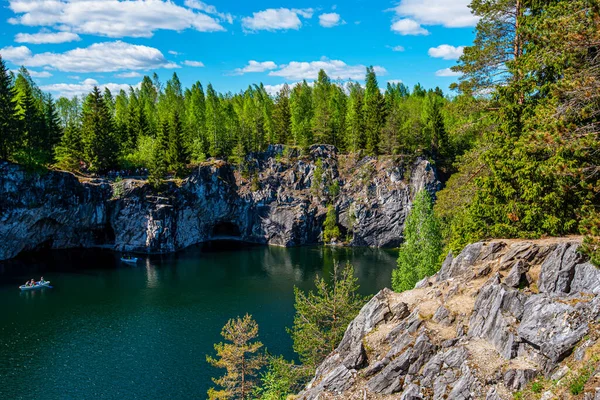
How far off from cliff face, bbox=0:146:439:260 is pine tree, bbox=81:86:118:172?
3.88m

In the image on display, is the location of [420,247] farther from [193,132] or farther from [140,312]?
[193,132]

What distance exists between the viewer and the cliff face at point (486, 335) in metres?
12.8

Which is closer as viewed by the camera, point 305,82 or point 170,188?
point 170,188

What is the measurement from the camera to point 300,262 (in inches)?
2616

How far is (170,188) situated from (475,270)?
204ft

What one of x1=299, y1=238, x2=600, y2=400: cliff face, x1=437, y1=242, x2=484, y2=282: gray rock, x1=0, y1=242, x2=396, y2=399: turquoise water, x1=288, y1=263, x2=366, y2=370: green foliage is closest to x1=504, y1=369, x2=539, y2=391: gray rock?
x1=299, y1=238, x2=600, y2=400: cliff face

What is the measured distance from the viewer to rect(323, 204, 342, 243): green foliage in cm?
7719

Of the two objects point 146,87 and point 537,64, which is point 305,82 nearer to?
point 146,87

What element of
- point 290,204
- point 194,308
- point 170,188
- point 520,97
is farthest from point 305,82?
point 520,97

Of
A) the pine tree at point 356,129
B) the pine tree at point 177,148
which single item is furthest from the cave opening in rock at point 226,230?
the pine tree at point 356,129

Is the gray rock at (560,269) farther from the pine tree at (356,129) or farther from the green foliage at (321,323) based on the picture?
the pine tree at (356,129)

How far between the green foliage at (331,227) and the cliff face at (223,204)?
1.27 meters

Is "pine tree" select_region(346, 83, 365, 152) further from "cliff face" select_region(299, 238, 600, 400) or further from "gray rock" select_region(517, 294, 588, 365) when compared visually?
"gray rock" select_region(517, 294, 588, 365)

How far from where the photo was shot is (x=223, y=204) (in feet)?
263
